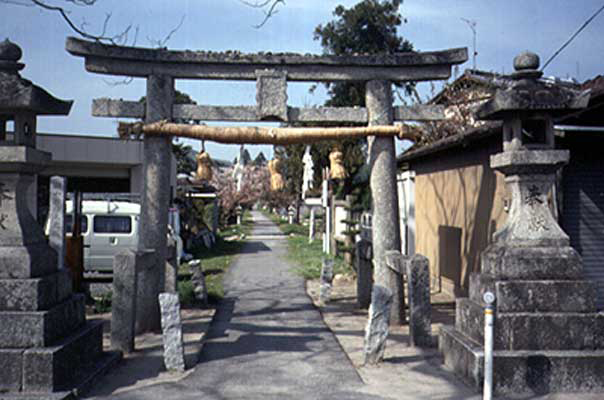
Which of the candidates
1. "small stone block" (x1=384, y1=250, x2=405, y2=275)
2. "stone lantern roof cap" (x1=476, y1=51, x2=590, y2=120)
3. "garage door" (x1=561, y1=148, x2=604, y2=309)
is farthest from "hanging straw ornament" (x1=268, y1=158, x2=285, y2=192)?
"garage door" (x1=561, y1=148, x2=604, y2=309)

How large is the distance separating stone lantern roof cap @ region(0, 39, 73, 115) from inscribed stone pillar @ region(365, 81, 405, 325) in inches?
203

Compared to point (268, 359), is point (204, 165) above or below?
above

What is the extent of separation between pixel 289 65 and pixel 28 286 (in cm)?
548

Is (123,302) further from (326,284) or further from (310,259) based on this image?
(310,259)

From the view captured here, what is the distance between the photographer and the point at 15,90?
5.86 m

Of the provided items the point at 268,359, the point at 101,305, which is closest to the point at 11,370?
the point at 268,359

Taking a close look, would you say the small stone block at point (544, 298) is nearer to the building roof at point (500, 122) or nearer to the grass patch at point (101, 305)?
the building roof at point (500, 122)

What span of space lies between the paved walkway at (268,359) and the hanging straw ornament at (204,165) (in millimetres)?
2639

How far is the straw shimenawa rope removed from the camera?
29.7 ft

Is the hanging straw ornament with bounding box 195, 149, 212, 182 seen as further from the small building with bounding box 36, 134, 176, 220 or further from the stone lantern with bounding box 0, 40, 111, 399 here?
the small building with bounding box 36, 134, 176, 220

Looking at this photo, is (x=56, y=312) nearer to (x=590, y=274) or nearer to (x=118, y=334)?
(x=118, y=334)

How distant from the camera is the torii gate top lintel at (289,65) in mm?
9164

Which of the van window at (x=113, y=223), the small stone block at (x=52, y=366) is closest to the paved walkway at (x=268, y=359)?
the small stone block at (x=52, y=366)

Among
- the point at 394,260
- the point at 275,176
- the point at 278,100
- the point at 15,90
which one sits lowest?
the point at 394,260
